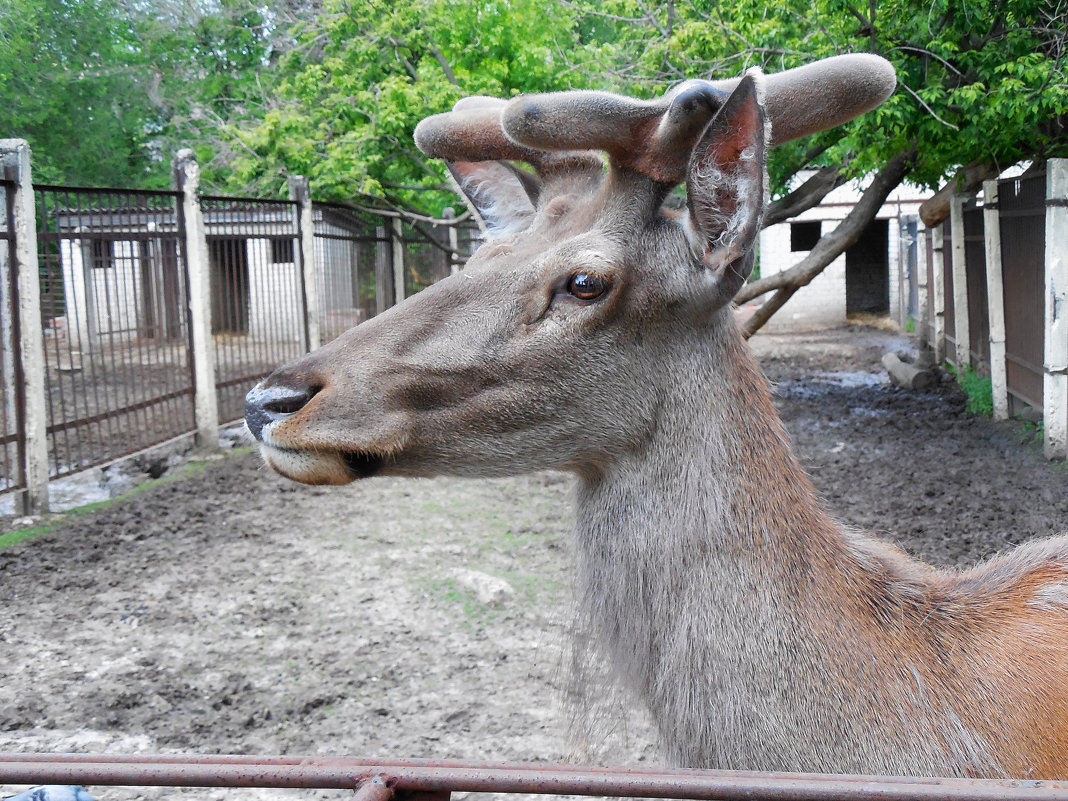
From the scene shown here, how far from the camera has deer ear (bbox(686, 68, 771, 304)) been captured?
1807mm

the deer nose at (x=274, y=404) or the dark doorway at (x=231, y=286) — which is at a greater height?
the dark doorway at (x=231, y=286)

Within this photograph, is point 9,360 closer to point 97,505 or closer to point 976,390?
point 97,505

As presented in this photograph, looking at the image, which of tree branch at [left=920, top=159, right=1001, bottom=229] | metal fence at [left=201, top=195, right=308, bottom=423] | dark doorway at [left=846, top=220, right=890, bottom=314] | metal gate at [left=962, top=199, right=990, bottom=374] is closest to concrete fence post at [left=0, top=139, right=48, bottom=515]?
metal fence at [left=201, top=195, right=308, bottom=423]

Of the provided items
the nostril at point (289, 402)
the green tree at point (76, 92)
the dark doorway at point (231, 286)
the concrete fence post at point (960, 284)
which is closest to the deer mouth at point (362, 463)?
the nostril at point (289, 402)

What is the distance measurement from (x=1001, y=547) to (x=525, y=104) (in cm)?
487

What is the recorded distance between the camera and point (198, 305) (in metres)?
9.39

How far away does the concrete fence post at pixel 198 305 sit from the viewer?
30.3 ft

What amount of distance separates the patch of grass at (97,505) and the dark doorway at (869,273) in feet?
77.0

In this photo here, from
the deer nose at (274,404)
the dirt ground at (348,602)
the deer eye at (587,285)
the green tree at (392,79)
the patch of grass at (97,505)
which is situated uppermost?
the green tree at (392,79)

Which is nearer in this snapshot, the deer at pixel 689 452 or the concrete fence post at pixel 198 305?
the deer at pixel 689 452

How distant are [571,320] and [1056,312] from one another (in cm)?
658

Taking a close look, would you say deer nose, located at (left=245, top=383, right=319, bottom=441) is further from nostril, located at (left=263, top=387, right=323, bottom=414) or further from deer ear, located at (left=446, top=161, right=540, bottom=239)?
deer ear, located at (left=446, top=161, right=540, bottom=239)

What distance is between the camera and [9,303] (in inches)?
270

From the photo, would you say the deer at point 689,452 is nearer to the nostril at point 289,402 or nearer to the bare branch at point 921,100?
the nostril at point 289,402
